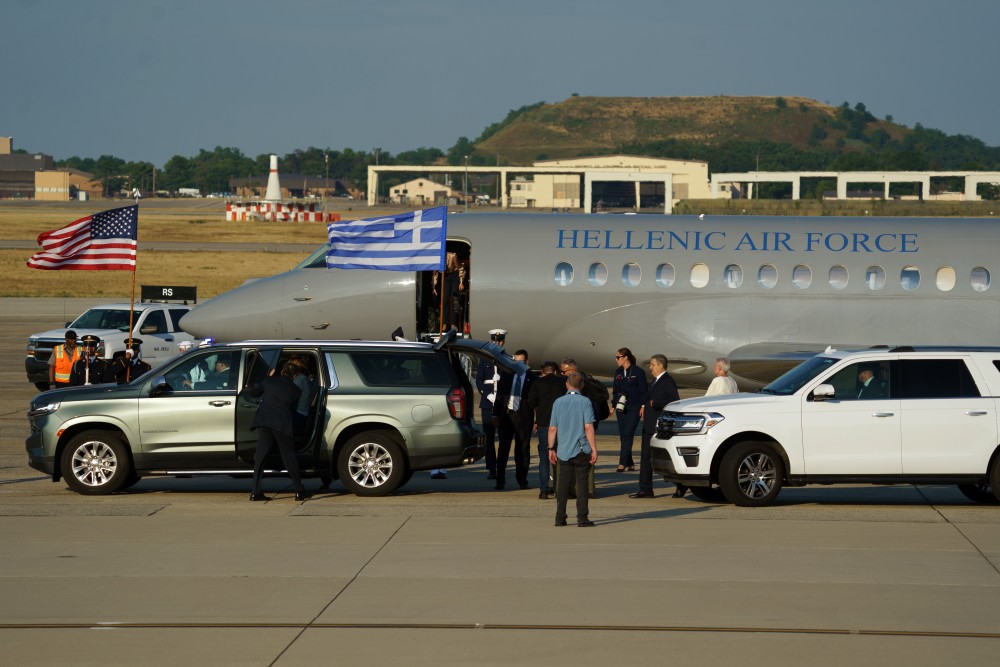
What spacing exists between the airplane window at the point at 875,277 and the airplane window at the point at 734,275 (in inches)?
84.9

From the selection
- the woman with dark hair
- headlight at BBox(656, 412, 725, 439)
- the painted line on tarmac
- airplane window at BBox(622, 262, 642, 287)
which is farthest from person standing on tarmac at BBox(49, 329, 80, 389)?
the painted line on tarmac

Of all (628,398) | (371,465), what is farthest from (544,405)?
(628,398)

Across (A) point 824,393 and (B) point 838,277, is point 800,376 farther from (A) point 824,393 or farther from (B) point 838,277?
(B) point 838,277

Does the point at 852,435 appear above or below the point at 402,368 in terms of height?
below

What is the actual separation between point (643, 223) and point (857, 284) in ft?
12.5

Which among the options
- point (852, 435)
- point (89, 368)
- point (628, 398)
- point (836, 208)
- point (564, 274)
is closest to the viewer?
point (852, 435)

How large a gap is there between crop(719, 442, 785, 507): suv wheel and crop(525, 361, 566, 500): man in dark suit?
2.04 metres

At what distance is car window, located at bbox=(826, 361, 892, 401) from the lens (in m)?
15.0

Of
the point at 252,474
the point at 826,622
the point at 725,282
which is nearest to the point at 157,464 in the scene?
the point at 252,474

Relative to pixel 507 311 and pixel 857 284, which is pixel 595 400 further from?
pixel 857 284

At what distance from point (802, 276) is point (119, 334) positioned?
560 inches

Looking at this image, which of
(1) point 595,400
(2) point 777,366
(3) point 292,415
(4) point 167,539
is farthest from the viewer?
(2) point 777,366

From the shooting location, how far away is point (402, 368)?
1564 centimetres

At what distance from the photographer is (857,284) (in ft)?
74.6
